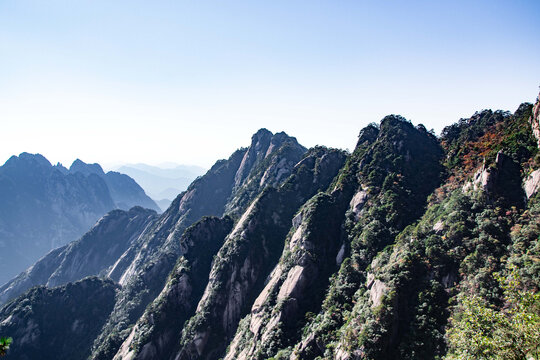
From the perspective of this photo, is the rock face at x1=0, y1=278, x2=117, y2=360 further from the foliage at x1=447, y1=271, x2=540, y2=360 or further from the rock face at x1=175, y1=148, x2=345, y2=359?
the foliage at x1=447, y1=271, x2=540, y2=360

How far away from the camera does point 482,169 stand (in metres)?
59.3

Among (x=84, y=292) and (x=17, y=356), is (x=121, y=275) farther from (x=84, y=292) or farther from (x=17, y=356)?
(x=17, y=356)

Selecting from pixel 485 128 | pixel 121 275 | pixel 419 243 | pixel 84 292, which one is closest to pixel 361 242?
pixel 419 243

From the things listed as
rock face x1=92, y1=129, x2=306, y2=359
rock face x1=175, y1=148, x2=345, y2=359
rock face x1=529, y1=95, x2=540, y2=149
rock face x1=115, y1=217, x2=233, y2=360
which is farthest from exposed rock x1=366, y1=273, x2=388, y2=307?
rock face x1=92, y1=129, x2=306, y2=359

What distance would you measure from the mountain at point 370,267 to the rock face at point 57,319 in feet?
3.45

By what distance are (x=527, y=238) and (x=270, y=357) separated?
164 ft

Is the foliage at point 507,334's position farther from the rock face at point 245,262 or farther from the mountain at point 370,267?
the rock face at point 245,262

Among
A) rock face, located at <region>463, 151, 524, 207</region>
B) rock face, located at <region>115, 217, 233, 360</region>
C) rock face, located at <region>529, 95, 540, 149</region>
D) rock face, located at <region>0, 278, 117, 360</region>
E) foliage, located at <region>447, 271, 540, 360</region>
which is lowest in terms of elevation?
rock face, located at <region>0, 278, 117, 360</region>

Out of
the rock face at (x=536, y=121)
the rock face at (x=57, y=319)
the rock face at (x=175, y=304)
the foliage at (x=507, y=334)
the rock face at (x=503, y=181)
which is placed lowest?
the rock face at (x=57, y=319)

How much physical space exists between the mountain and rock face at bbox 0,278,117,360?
1052 mm

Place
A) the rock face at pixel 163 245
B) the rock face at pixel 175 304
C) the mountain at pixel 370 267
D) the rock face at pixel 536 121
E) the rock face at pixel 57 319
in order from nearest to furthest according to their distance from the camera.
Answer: the mountain at pixel 370 267
the rock face at pixel 536 121
the rock face at pixel 175 304
the rock face at pixel 163 245
the rock face at pixel 57 319

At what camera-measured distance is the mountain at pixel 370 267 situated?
137 feet

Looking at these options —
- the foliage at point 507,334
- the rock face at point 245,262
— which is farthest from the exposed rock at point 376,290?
the rock face at point 245,262

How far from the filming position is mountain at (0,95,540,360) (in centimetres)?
4188
